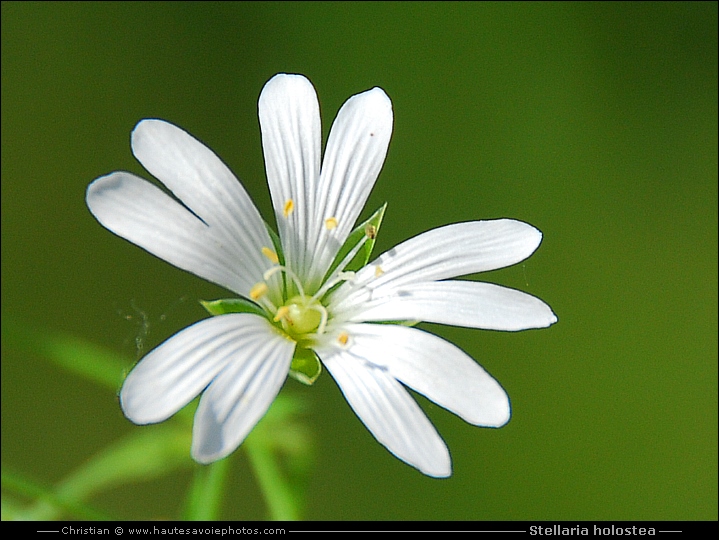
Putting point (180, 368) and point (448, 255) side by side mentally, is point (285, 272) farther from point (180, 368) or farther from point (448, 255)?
point (180, 368)

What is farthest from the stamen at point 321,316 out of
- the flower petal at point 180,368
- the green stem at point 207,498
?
the green stem at point 207,498

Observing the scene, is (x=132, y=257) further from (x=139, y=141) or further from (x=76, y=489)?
(x=139, y=141)

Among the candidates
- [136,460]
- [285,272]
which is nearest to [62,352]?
[136,460]

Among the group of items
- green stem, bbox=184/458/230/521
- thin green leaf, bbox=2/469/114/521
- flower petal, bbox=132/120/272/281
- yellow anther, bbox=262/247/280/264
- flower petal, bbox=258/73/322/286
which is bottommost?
thin green leaf, bbox=2/469/114/521

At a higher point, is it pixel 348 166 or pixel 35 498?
pixel 348 166

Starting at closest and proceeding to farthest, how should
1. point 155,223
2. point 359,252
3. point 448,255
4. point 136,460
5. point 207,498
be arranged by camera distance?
point 155,223, point 448,255, point 359,252, point 207,498, point 136,460

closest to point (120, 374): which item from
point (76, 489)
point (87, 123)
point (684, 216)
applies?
point (76, 489)

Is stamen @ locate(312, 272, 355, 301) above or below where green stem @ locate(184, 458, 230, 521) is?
above

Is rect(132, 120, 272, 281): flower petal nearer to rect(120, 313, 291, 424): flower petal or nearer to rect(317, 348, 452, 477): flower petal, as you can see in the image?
rect(120, 313, 291, 424): flower petal

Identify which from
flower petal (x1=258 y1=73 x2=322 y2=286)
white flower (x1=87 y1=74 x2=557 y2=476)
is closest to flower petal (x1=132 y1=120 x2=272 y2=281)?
white flower (x1=87 y1=74 x2=557 y2=476)
